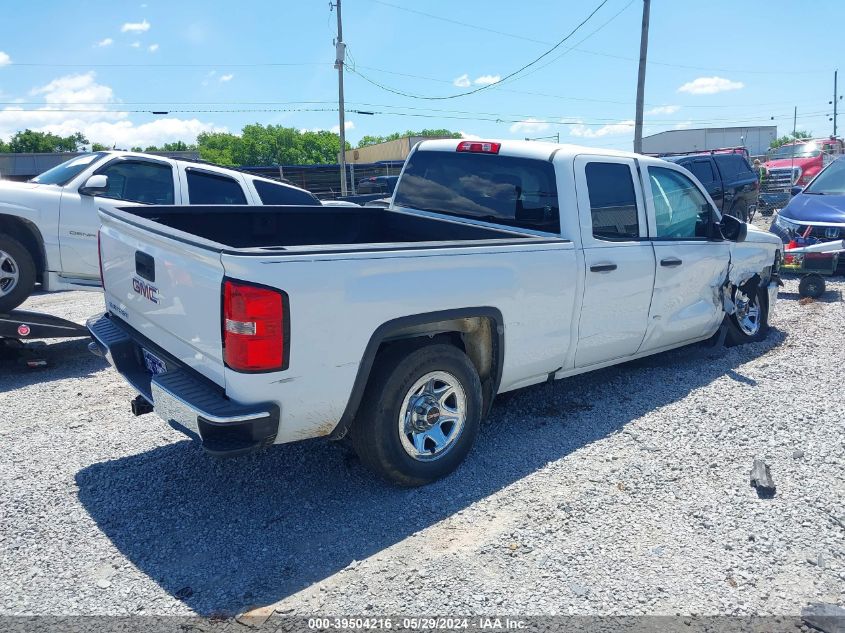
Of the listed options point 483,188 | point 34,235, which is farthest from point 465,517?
point 34,235

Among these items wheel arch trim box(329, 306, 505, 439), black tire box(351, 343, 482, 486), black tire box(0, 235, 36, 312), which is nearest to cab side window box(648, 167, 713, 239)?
wheel arch trim box(329, 306, 505, 439)

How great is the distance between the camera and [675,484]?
396 centimetres

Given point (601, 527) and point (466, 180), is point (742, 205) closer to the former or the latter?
point (466, 180)

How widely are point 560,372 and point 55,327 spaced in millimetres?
4424

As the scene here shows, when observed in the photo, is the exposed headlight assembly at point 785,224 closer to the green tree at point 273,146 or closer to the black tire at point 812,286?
the black tire at point 812,286

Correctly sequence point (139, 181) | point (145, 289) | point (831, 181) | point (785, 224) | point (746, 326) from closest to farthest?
1. point (145, 289)
2. point (746, 326)
3. point (139, 181)
4. point (785, 224)
5. point (831, 181)

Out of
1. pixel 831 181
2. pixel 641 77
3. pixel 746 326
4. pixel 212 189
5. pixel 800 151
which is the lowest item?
pixel 746 326

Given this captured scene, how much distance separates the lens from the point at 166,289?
348 cm

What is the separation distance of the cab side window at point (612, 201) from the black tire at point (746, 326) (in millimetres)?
2046

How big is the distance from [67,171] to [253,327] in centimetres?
576

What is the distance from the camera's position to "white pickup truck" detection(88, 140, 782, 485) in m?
3.11

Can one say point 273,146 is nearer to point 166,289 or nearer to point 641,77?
point 641,77

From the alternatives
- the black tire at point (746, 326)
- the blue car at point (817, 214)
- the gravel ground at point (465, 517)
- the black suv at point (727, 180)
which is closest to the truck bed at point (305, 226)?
the gravel ground at point (465, 517)

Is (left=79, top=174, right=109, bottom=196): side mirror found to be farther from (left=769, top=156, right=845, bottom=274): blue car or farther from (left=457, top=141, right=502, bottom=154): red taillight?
(left=769, top=156, right=845, bottom=274): blue car
